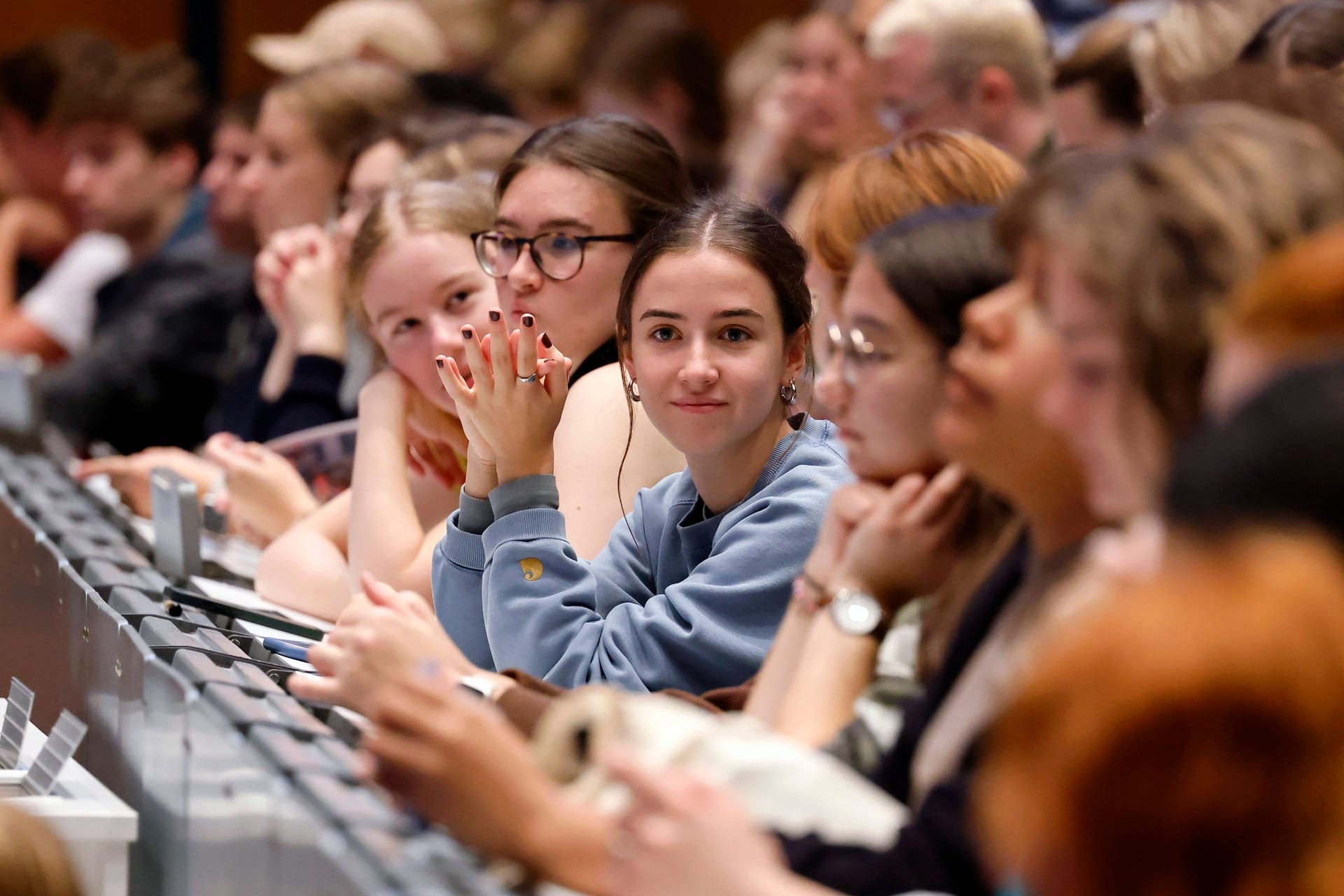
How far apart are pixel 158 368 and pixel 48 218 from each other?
1.25 m

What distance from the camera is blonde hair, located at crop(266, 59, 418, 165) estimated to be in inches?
144

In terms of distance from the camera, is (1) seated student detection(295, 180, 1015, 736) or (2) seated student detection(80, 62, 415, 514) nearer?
(1) seated student detection(295, 180, 1015, 736)

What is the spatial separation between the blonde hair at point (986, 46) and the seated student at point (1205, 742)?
8.94ft

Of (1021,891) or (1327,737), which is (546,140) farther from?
(1327,737)

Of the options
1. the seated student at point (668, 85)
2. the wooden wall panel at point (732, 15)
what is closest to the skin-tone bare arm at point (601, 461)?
the seated student at point (668, 85)

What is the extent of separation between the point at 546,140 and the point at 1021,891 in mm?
1438

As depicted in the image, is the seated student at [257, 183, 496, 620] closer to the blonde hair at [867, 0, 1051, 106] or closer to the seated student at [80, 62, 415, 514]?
the seated student at [80, 62, 415, 514]

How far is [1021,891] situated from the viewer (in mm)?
978

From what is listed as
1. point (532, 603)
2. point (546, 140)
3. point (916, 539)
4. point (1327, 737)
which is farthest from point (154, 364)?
point (1327, 737)

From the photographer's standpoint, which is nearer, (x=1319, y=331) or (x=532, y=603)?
(x=1319, y=331)

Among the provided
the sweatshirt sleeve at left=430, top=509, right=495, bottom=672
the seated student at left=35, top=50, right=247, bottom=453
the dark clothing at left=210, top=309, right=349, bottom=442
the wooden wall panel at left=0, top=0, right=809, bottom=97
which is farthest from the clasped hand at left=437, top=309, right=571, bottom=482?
the wooden wall panel at left=0, top=0, right=809, bottom=97

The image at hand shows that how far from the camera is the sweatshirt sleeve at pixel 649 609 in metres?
1.67

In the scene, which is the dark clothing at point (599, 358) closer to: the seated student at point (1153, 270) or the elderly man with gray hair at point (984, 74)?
the seated student at point (1153, 270)

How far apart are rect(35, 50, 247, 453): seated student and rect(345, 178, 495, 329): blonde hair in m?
1.44
